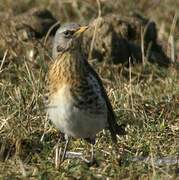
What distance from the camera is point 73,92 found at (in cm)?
581

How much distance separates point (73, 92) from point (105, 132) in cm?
111

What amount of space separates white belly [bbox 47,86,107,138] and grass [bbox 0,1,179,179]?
0.24 meters

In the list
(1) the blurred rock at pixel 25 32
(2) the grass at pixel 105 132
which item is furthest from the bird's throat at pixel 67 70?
(1) the blurred rock at pixel 25 32

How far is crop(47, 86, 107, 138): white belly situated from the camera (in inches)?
227

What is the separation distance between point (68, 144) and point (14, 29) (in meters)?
2.80

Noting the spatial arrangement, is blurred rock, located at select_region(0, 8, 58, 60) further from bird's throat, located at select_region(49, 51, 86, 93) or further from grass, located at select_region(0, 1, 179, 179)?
bird's throat, located at select_region(49, 51, 86, 93)

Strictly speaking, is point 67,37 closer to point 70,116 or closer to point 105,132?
point 70,116

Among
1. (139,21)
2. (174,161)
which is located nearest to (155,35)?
(139,21)

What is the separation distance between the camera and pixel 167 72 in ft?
28.4

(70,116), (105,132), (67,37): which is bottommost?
(105,132)

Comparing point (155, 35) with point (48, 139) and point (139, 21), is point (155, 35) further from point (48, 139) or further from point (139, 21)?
point (48, 139)

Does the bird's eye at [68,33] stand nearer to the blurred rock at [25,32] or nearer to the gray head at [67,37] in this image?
the gray head at [67,37]

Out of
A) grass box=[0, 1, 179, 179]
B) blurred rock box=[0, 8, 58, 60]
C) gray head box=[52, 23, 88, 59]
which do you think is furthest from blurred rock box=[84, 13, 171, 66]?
gray head box=[52, 23, 88, 59]

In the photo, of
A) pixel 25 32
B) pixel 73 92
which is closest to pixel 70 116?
pixel 73 92
